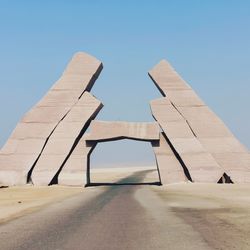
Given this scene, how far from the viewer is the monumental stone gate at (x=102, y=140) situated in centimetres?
5172

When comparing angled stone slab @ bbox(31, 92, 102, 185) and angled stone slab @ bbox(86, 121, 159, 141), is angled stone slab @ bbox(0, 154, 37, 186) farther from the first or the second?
angled stone slab @ bbox(86, 121, 159, 141)

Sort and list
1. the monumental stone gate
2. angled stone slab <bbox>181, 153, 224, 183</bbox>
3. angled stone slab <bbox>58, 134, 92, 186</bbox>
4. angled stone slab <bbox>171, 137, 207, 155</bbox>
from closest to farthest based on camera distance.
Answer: angled stone slab <bbox>181, 153, 224, 183</bbox> → the monumental stone gate → angled stone slab <bbox>58, 134, 92, 186</bbox> → angled stone slab <bbox>171, 137, 207, 155</bbox>

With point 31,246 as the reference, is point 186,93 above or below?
below

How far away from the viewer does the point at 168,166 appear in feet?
173

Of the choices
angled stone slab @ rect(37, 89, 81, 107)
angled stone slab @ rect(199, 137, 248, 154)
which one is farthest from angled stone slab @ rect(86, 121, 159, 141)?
angled stone slab @ rect(199, 137, 248, 154)

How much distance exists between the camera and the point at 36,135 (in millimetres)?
53844

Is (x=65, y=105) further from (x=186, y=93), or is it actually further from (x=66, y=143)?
(x=186, y=93)

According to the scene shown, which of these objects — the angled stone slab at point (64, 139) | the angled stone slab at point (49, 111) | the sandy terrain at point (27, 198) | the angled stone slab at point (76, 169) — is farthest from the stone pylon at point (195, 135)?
the sandy terrain at point (27, 198)

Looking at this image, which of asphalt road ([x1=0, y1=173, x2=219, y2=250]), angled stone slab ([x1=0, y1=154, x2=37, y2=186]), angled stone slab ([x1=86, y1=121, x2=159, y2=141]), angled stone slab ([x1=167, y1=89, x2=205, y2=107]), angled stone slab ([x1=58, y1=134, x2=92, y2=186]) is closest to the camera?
asphalt road ([x1=0, y1=173, x2=219, y2=250])

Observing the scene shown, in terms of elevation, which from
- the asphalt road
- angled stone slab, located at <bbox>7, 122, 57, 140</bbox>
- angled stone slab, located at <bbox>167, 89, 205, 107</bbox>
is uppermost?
the asphalt road

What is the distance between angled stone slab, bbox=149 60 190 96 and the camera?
56.7 m

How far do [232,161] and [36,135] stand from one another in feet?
67.3

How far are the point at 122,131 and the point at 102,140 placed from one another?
2.29 meters

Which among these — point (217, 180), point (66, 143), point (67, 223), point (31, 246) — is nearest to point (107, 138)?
point (66, 143)
